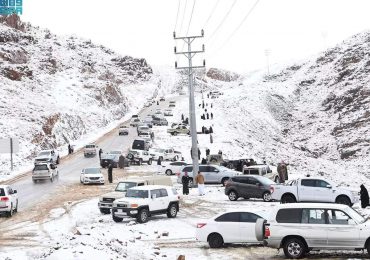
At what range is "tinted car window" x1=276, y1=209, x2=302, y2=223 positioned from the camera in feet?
57.1

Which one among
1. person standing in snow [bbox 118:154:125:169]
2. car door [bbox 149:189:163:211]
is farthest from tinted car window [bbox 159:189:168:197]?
person standing in snow [bbox 118:154:125:169]

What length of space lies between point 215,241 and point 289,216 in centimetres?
340

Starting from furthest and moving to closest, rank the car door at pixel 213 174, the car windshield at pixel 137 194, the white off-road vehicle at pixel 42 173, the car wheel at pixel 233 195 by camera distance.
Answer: the white off-road vehicle at pixel 42 173, the car door at pixel 213 174, the car wheel at pixel 233 195, the car windshield at pixel 137 194

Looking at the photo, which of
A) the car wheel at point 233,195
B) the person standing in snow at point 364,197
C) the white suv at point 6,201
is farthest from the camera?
the car wheel at point 233,195

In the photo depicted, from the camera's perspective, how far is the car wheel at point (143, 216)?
82.6 feet

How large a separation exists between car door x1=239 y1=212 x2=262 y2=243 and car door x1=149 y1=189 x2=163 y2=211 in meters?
7.27

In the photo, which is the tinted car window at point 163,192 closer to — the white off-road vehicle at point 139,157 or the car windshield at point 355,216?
the car windshield at point 355,216

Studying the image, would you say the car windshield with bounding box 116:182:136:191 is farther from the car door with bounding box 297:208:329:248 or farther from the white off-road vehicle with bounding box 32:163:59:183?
the white off-road vehicle with bounding box 32:163:59:183

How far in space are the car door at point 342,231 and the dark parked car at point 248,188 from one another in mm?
14274

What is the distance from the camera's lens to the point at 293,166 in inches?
2500

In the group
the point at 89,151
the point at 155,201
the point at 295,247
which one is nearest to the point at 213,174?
the point at 155,201

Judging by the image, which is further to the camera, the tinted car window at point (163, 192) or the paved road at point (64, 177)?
the paved road at point (64, 177)

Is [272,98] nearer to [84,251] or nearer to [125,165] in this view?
[125,165]

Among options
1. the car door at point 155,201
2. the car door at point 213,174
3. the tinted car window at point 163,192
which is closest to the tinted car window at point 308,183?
the tinted car window at point 163,192
